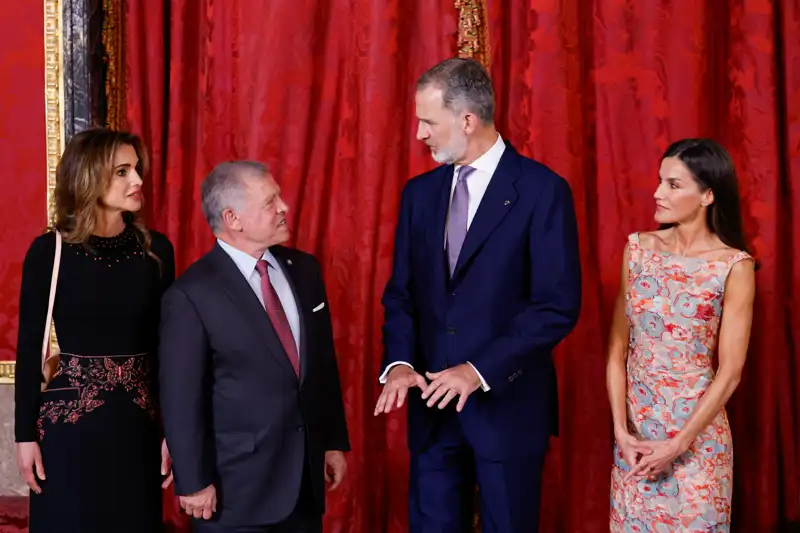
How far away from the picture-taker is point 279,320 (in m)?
2.26

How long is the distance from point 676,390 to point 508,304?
21.5 inches

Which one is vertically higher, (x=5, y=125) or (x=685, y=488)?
(x=5, y=125)

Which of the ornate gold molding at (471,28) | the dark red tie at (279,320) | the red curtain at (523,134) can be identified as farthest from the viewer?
the ornate gold molding at (471,28)

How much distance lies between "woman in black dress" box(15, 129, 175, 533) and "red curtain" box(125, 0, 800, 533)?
963 millimetres

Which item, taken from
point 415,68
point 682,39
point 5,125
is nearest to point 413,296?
point 415,68

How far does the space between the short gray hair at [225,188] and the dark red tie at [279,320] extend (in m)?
0.20

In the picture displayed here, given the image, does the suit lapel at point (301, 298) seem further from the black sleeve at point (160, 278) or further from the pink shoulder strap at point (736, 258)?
the pink shoulder strap at point (736, 258)

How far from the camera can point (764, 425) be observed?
10.00 ft

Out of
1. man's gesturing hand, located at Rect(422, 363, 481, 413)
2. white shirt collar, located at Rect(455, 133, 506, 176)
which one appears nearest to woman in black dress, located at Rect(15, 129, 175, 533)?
man's gesturing hand, located at Rect(422, 363, 481, 413)

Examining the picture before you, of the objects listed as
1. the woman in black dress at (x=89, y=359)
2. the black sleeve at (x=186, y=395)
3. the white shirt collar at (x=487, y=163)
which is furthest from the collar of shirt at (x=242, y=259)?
the white shirt collar at (x=487, y=163)

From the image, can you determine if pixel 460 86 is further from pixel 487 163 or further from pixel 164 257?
pixel 164 257

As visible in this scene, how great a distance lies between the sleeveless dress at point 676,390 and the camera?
2391 millimetres

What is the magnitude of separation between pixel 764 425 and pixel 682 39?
4.42 feet

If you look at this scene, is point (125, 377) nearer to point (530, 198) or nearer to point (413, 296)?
point (413, 296)
